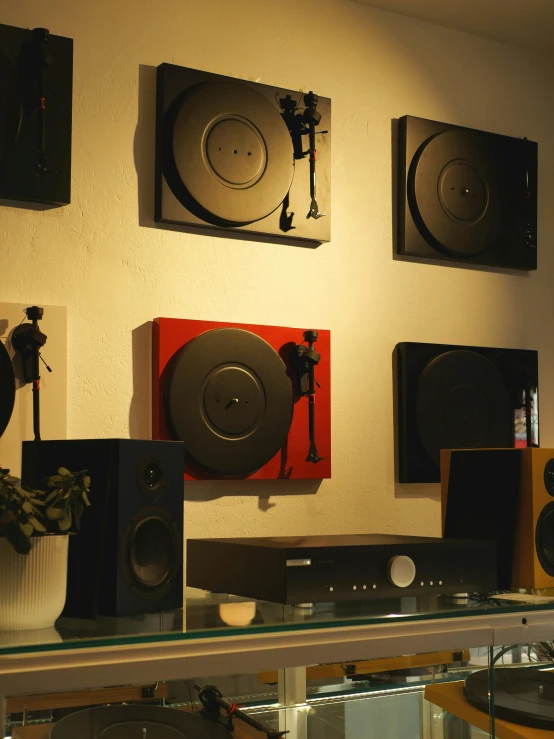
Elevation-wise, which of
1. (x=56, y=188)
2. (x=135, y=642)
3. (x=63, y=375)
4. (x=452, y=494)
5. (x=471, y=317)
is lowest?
(x=135, y=642)

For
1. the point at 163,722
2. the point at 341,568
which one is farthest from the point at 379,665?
the point at 163,722

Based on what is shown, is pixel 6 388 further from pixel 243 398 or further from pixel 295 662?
pixel 295 662

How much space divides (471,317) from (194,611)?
5.41ft

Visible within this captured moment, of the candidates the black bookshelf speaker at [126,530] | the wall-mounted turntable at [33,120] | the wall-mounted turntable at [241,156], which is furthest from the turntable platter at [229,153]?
the black bookshelf speaker at [126,530]

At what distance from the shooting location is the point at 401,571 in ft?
A: 4.98

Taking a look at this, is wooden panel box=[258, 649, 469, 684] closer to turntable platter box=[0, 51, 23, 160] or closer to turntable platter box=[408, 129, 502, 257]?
turntable platter box=[0, 51, 23, 160]

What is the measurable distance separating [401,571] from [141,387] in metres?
0.96

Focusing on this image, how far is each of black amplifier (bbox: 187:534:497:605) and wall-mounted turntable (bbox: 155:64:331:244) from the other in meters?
1.01

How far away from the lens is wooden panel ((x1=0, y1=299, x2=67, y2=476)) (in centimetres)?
206

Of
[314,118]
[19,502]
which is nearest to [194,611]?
[19,502]

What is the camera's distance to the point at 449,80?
286 cm

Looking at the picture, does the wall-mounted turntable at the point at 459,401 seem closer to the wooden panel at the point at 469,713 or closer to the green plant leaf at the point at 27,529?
the wooden panel at the point at 469,713

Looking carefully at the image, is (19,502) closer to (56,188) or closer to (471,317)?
(56,188)

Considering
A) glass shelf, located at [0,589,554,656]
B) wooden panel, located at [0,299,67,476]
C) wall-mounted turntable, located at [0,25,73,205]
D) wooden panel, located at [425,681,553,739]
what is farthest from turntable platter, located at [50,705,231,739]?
wall-mounted turntable, located at [0,25,73,205]
